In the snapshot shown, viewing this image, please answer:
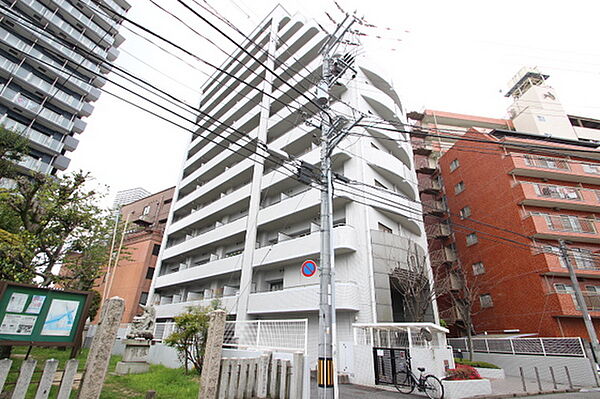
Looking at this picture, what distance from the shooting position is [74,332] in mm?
4910

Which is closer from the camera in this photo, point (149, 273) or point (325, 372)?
point (325, 372)

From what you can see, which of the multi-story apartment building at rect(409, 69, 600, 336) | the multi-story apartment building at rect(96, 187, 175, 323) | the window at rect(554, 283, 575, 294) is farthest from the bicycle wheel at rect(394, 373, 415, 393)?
the multi-story apartment building at rect(96, 187, 175, 323)

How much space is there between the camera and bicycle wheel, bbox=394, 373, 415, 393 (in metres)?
9.55

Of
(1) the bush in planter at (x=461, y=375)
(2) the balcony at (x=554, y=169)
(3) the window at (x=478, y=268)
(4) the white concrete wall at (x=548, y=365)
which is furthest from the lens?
(3) the window at (x=478, y=268)

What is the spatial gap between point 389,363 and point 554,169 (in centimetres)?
2166

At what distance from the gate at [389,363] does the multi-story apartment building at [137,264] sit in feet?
76.1

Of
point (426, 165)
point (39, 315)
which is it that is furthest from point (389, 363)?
point (426, 165)

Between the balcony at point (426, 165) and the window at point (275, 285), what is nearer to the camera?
the window at point (275, 285)

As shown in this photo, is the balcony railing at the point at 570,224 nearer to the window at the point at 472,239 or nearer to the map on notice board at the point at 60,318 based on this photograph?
the window at the point at 472,239

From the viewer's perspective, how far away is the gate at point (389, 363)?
10.0 m

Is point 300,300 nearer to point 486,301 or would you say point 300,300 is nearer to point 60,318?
point 60,318

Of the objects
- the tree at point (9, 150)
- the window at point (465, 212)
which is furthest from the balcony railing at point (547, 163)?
the tree at point (9, 150)

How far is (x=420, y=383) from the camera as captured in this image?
30.5 feet

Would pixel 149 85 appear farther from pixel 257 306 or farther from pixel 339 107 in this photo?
pixel 339 107
